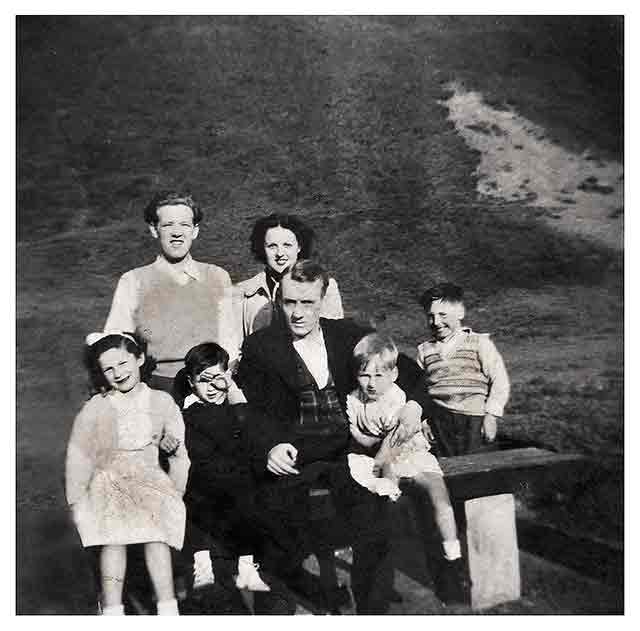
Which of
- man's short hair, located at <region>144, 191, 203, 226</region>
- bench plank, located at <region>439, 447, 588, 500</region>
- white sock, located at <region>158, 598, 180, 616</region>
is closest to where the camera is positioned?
bench plank, located at <region>439, 447, 588, 500</region>

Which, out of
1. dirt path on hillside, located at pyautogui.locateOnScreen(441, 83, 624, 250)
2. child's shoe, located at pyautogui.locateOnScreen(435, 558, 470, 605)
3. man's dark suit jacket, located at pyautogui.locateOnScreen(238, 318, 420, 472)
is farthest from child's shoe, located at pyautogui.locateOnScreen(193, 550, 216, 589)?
dirt path on hillside, located at pyautogui.locateOnScreen(441, 83, 624, 250)

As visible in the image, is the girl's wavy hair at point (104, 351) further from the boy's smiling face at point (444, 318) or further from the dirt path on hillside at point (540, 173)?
the dirt path on hillside at point (540, 173)

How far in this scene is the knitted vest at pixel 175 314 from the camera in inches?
156

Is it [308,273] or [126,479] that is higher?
[308,273]

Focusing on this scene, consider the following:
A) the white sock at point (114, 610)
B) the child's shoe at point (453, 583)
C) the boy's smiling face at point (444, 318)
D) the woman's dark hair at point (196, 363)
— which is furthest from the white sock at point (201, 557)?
the boy's smiling face at point (444, 318)

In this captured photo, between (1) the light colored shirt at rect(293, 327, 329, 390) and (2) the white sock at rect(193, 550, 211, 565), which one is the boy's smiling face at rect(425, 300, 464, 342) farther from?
(2) the white sock at rect(193, 550, 211, 565)

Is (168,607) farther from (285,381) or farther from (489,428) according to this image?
(489,428)

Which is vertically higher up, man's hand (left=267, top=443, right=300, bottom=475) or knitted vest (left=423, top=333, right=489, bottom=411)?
knitted vest (left=423, top=333, right=489, bottom=411)

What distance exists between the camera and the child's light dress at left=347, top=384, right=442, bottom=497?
12.4 ft

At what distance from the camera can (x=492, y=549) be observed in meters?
3.76

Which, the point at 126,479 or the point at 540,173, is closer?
the point at 126,479

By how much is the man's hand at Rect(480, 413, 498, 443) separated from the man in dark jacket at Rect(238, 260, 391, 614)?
0.63 metres

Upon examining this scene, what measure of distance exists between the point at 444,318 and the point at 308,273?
0.72 m

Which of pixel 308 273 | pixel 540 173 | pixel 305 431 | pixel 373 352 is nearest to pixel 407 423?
pixel 373 352
